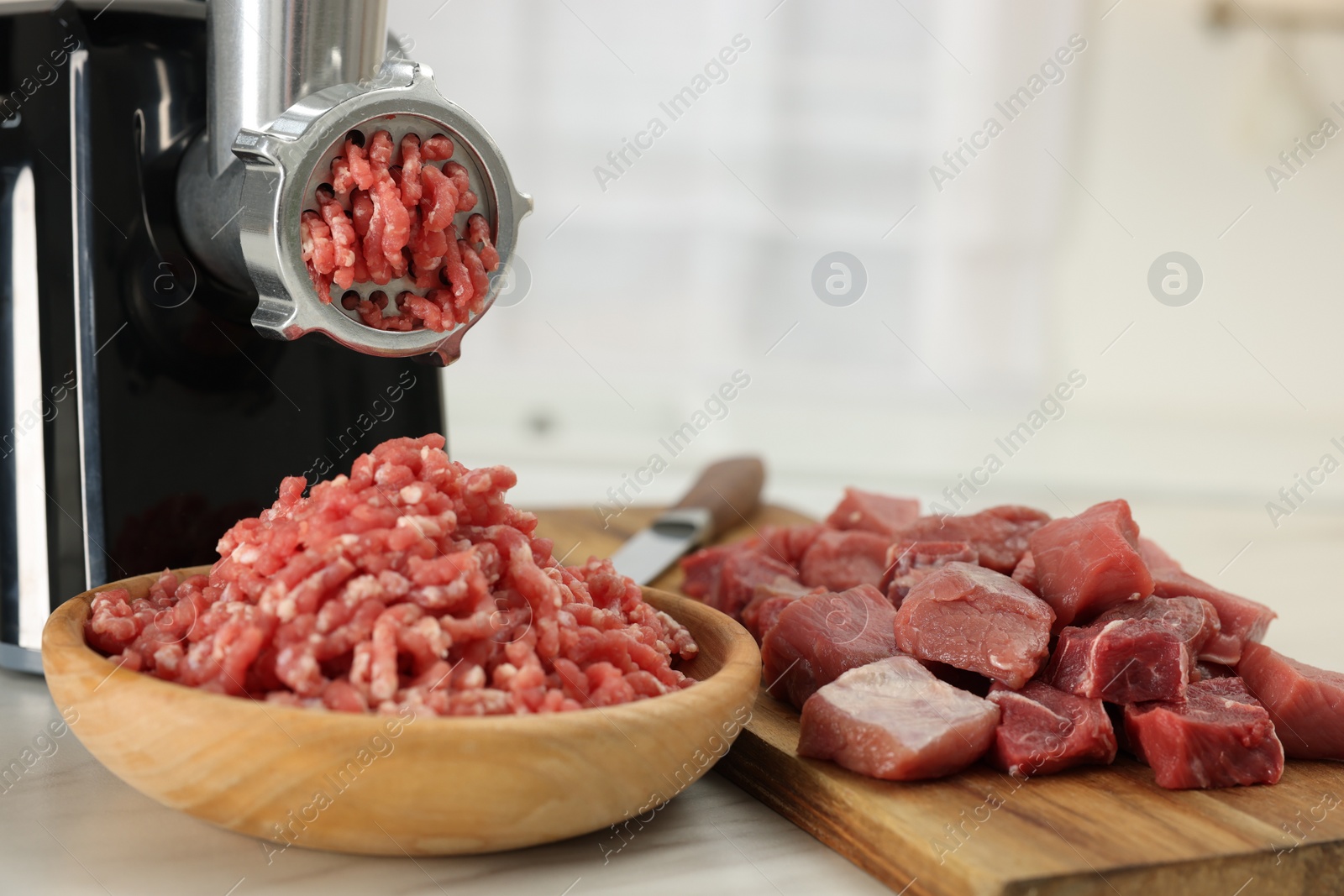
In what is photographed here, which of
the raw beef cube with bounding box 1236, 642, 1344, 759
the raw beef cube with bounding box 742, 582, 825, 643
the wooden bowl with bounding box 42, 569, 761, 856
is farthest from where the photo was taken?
the raw beef cube with bounding box 742, 582, 825, 643

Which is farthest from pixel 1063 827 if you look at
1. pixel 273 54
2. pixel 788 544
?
pixel 273 54

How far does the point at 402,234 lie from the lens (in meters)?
1.11

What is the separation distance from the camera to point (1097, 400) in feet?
13.1

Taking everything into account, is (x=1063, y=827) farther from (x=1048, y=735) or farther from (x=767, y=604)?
(x=767, y=604)

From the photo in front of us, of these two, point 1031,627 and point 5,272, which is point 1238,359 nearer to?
point 1031,627

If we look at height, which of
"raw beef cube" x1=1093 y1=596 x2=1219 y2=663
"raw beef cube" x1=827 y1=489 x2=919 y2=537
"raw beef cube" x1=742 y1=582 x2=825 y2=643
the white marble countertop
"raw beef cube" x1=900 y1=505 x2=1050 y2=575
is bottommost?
the white marble countertop

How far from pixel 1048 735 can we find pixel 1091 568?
0.19 metres

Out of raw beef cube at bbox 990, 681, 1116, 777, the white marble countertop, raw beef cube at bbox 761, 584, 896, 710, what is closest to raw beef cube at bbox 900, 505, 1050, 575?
raw beef cube at bbox 761, 584, 896, 710

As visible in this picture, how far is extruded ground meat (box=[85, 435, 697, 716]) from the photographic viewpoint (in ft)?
3.03

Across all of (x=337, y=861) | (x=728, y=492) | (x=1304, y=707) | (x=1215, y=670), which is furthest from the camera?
(x=728, y=492)

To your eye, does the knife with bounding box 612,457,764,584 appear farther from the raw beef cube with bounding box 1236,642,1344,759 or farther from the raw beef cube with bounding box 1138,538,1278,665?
the raw beef cube with bounding box 1236,642,1344,759

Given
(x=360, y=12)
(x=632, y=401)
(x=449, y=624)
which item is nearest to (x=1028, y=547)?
(x=449, y=624)

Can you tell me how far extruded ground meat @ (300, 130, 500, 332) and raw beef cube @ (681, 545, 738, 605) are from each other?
1.94 ft

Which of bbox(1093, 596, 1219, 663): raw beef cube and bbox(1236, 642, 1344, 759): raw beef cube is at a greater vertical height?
bbox(1093, 596, 1219, 663): raw beef cube
